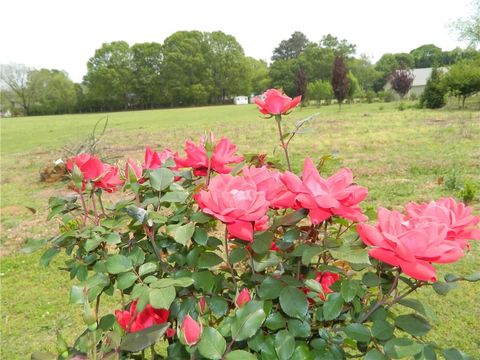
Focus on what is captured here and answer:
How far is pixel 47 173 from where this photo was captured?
8953 mm

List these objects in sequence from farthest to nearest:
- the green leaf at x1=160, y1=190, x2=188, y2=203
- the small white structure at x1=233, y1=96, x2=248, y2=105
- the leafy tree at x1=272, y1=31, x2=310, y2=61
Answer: the leafy tree at x1=272, y1=31, x2=310, y2=61 → the small white structure at x1=233, y1=96, x2=248, y2=105 → the green leaf at x1=160, y1=190, x2=188, y2=203

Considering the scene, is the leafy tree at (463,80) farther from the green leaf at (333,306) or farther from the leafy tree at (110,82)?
the leafy tree at (110,82)

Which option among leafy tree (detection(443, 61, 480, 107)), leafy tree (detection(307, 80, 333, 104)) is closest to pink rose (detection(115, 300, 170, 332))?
leafy tree (detection(443, 61, 480, 107))

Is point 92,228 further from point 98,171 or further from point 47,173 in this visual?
point 47,173

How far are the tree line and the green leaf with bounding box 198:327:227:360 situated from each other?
176 feet

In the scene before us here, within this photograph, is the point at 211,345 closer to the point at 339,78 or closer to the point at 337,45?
the point at 339,78

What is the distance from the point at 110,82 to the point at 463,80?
4817cm

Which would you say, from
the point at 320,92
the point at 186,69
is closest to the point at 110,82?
the point at 186,69

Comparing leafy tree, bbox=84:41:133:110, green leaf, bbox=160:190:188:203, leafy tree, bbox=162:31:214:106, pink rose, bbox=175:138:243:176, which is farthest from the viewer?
leafy tree, bbox=84:41:133:110

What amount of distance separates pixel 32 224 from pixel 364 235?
19.9 ft

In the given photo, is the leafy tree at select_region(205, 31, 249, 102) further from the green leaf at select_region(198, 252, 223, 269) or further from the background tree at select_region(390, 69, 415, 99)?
the green leaf at select_region(198, 252, 223, 269)

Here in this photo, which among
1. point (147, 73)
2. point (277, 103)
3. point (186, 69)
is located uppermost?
point (186, 69)

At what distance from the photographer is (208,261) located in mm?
856

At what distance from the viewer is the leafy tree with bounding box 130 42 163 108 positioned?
5719 cm
